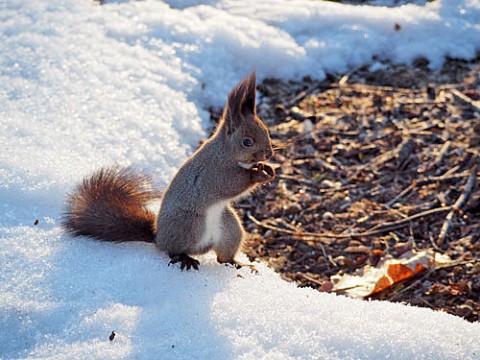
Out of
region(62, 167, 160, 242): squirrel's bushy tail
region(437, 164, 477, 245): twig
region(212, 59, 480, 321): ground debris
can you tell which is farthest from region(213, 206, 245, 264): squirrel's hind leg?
region(437, 164, 477, 245): twig

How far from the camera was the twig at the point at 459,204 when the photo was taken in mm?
2861

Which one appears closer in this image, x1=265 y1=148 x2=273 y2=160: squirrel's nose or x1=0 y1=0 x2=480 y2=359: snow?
x1=0 y1=0 x2=480 y2=359: snow

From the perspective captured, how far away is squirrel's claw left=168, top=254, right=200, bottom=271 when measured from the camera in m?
2.25

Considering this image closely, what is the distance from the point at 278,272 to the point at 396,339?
101 cm

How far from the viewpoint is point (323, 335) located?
178 cm

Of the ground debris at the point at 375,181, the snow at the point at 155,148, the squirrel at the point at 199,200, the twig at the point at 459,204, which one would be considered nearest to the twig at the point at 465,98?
the ground debris at the point at 375,181

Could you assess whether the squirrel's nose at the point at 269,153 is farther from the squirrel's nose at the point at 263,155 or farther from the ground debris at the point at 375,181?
the ground debris at the point at 375,181

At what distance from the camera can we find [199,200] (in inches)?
92.0

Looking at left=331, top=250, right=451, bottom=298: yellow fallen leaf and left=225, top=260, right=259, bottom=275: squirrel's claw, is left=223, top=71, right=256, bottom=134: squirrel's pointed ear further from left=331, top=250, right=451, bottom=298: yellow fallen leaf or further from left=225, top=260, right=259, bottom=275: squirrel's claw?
left=331, top=250, right=451, bottom=298: yellow fallen leaf

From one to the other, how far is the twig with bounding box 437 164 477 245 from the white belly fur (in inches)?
40.0

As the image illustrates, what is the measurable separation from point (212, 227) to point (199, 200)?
Result: 12 cm

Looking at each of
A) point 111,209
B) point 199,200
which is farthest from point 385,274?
point 111,209

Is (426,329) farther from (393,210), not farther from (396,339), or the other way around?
(393,210)

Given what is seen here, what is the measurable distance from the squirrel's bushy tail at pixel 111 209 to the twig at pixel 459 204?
125 centimetres
